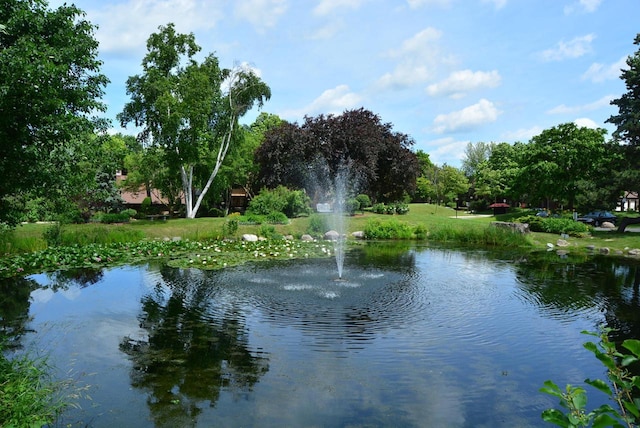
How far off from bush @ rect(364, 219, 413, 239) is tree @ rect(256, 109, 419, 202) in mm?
8376

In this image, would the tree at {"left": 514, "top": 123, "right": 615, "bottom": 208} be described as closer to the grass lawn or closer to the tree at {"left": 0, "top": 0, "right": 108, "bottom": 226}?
the grass lawn

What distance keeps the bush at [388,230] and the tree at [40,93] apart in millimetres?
20451

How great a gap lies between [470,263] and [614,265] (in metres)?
6.14

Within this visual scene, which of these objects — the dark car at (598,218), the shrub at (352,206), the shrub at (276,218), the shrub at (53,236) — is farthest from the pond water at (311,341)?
the dark car at (598,218)

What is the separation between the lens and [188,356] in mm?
7582

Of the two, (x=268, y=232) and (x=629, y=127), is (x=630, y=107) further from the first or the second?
(x=268, y=232)

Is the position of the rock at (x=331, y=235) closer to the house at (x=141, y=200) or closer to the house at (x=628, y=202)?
the house at (x=141, y=200)

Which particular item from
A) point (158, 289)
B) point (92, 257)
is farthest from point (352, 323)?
point (92, 257)

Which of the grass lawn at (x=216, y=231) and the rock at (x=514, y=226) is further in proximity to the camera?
the rock at (x=514, y=226)

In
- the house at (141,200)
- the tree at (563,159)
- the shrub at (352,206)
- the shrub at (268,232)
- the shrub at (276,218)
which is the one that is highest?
the tree at (563,159)

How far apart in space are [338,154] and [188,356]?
31.0m

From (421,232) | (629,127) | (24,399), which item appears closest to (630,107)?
(629,127)

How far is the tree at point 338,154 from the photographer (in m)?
36.8

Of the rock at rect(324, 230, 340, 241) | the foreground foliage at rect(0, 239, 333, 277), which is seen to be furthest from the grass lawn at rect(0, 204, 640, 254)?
the foreground foliage at rect(0, 239, 333, 277)
